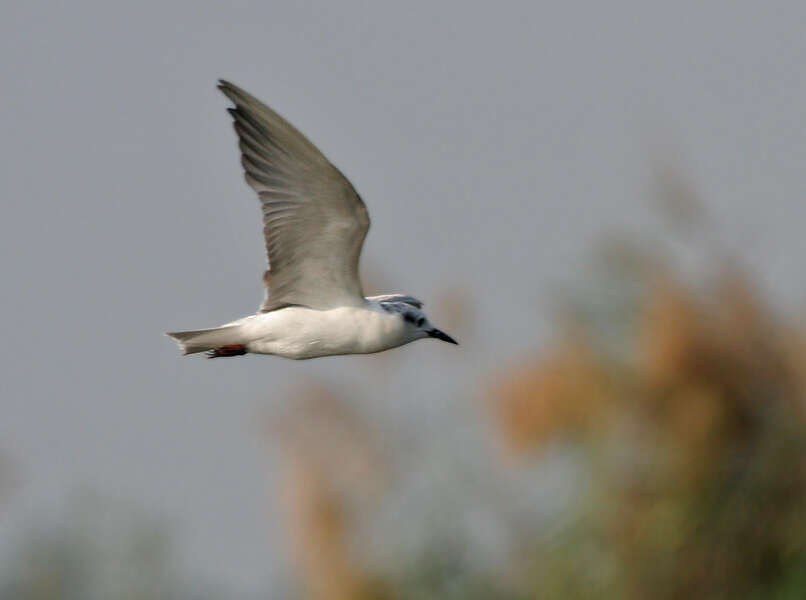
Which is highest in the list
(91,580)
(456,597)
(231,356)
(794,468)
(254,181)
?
(254,181)

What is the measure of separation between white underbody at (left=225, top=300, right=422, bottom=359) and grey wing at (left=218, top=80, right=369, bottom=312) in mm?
115

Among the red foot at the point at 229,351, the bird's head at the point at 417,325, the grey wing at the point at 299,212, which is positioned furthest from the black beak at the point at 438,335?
the red foot at the point at 229,351

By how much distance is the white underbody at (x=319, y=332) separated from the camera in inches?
453

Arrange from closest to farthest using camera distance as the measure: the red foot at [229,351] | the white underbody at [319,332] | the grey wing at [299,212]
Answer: the grey wing at [299,212], the white underbody at [319,332], the red foot at [229,351]

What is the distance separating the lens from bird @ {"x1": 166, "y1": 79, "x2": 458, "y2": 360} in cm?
1121

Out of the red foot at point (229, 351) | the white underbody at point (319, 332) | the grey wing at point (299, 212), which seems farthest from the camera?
the red foot at point (229, 351)

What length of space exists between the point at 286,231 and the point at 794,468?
6.59m

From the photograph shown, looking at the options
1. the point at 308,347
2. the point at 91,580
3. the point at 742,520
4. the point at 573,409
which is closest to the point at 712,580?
the point at 742,520

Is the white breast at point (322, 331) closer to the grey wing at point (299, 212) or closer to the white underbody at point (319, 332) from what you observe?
the white underbody at point (319, 332)

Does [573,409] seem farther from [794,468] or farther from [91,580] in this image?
[91,580]

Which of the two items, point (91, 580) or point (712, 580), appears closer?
point (712, 580)

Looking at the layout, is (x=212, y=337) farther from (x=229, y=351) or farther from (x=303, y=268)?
(x=303, y=268)

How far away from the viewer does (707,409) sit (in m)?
17.3

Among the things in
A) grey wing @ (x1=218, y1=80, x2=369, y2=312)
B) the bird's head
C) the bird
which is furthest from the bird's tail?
the bird's head
